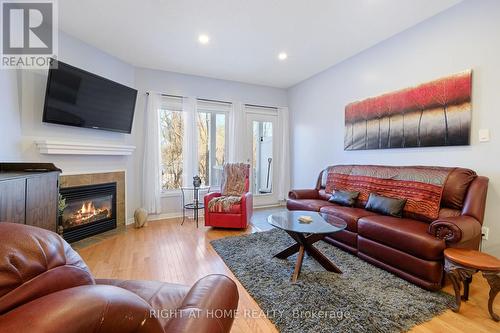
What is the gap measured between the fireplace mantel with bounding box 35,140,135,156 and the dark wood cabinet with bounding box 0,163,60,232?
70cm

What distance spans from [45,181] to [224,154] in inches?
126

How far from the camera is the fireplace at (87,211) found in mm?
3088

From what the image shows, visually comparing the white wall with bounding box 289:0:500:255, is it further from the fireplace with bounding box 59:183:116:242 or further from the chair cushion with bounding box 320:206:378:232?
the fireplace with bounding box 59:183:116:242

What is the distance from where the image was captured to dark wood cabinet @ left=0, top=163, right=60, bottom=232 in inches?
58.2

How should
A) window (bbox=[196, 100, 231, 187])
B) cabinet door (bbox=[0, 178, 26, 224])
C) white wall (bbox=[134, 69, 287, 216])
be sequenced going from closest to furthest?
cabinet door (bbox=[0, 178, 26, 224]) → white wall (bbox=[134, 69, 287, 216]) → window (bbox=[196, 100, 231, 187])

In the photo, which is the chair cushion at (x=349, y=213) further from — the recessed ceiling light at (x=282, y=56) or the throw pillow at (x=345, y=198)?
the recessed ceiling light at (x=282, y=56)

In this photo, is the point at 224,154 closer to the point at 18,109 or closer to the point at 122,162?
the point at 122,162

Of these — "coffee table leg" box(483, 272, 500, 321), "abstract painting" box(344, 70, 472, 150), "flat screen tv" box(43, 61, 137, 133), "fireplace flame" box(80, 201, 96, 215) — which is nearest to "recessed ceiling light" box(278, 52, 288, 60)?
"abstract painting" box(344, 70, 472, 150)

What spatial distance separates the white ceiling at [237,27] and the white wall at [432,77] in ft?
0.67

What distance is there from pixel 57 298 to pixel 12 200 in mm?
1609

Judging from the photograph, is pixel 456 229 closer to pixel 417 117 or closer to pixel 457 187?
pixel 457 187

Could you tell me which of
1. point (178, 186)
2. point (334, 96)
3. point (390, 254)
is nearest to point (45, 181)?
point (178, 186)

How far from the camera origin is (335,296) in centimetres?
187

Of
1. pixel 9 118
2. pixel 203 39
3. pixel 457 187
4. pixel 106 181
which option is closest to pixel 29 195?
pixel 9 118
